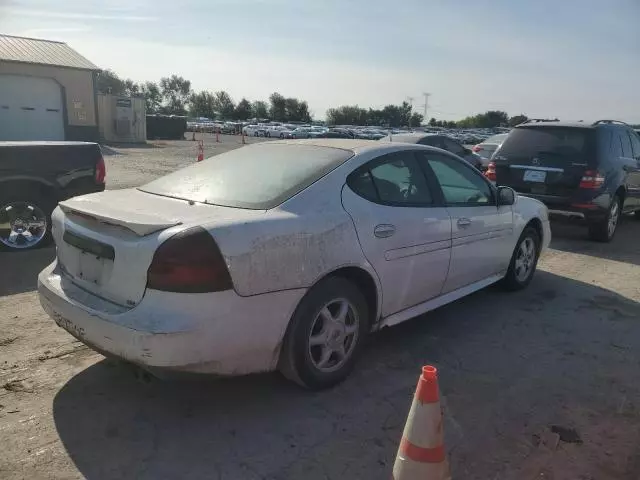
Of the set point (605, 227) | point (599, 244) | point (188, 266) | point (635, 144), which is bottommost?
point (599, 244)

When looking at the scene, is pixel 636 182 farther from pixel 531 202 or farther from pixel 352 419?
pixel 352 419

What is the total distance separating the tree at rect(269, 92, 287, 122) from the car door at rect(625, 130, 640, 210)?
295ft

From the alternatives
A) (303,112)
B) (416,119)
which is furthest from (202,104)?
(416,119)

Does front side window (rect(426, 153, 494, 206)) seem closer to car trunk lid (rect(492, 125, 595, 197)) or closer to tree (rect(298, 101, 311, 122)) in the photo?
car trunk lid (rect(492, 125, 595, 197))

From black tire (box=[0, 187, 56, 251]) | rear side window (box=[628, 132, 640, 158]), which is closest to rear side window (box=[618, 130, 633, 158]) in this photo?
rear side window (box=[628, 132, 640, 158])

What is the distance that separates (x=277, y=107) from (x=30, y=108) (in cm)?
7649

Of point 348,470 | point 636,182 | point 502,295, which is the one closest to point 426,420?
point 348,470

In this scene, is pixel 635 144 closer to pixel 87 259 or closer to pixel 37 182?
pixel 37 182

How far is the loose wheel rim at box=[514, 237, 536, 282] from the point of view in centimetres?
567

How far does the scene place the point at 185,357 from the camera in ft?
9.27

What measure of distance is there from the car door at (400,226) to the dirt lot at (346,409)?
1.79ft

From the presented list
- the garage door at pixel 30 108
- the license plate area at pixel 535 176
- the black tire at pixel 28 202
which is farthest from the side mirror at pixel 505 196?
the garage door at pixel 30 108

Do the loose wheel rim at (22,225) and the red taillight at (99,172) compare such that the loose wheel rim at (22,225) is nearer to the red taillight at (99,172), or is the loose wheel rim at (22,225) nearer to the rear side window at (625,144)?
the red taillight at (99,172)

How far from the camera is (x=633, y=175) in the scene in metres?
9.04
